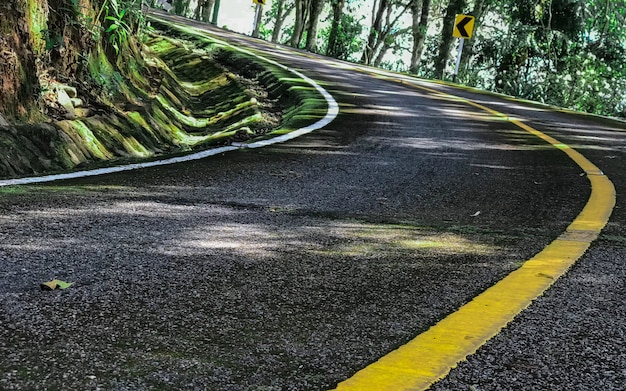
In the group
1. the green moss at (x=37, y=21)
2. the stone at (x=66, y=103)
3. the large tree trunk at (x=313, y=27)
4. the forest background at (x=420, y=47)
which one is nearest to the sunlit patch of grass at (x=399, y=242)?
the forest background at (x=420, y=47)

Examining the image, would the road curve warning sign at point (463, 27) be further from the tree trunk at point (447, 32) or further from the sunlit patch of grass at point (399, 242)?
the sunlit patch of grass at point (399, 242)

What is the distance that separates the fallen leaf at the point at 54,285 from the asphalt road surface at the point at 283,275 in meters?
0.04

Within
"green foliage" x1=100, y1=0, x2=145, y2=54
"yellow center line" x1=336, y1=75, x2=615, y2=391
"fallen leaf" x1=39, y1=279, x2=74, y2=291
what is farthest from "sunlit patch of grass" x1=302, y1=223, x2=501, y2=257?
"green foliage" x1=100, y1=0, x2=145, y2=54

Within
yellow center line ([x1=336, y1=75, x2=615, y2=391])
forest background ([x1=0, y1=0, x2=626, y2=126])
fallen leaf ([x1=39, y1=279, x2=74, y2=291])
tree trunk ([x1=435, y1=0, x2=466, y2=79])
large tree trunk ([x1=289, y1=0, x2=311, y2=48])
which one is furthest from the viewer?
large tree trunk ([x1=289, y1=0, x2=311, y2=48])

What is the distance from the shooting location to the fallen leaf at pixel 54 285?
263cm

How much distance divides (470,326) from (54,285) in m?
1.40

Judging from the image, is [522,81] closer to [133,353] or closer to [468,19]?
[468,19]

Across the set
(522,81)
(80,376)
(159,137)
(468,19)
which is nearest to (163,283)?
(80,376)

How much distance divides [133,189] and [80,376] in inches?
116

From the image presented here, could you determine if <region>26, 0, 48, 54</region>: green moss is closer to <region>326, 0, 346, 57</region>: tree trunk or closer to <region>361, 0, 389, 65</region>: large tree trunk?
<region>326, 0, 346, 57</region>: tree trunk

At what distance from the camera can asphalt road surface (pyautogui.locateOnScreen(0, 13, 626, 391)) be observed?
6.97 ft

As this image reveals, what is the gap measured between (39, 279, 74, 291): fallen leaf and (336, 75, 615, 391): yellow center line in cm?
114

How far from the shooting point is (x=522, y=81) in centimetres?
2212

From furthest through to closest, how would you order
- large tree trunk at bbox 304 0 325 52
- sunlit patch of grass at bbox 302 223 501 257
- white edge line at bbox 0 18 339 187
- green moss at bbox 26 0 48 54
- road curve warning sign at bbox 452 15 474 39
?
1. large tree trunk at bbox 304 0 325 52
2. road curve warning sign at bbox 452 15 474 39
3. green moss at bbox 26 0 48 54
4. white edge line at bbox 0 18 339 187
5. sunlit patch of grass at bbox 302 223 501 257
